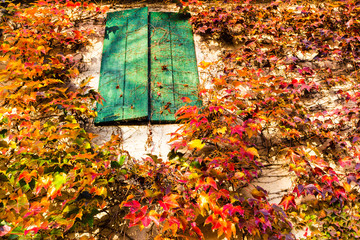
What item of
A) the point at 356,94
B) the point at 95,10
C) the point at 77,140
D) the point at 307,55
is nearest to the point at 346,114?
the point at 356,94

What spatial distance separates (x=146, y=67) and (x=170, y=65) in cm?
29

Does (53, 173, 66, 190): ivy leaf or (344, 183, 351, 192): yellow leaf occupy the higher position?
(53, 173, 66, 190): ivy leaf

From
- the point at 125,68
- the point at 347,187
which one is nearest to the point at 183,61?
the point at 125,68

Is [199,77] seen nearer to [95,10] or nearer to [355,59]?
[95,10]

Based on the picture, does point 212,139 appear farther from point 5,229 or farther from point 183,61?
point 5,229

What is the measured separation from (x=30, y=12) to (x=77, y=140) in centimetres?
211

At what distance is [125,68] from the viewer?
2812 millimetres

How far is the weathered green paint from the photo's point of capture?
2.61 metres

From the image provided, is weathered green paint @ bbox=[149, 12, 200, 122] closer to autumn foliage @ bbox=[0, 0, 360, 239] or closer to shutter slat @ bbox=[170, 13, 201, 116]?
shutter slat @ bbox=[170, 13, 201, 116]

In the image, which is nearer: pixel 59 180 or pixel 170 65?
pixel 59 180

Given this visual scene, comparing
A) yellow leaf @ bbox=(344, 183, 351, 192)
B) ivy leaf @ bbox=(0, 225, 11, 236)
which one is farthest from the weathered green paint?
yellow leaf @ bbox=(344, 183, 351, 192)

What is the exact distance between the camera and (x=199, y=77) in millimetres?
2934

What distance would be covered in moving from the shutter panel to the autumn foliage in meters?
0.25

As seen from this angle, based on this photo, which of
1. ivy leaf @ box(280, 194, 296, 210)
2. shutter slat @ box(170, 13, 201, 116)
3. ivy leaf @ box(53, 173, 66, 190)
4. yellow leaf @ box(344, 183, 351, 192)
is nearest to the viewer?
ivy leaf @ box(53, 173, 66, 190)
